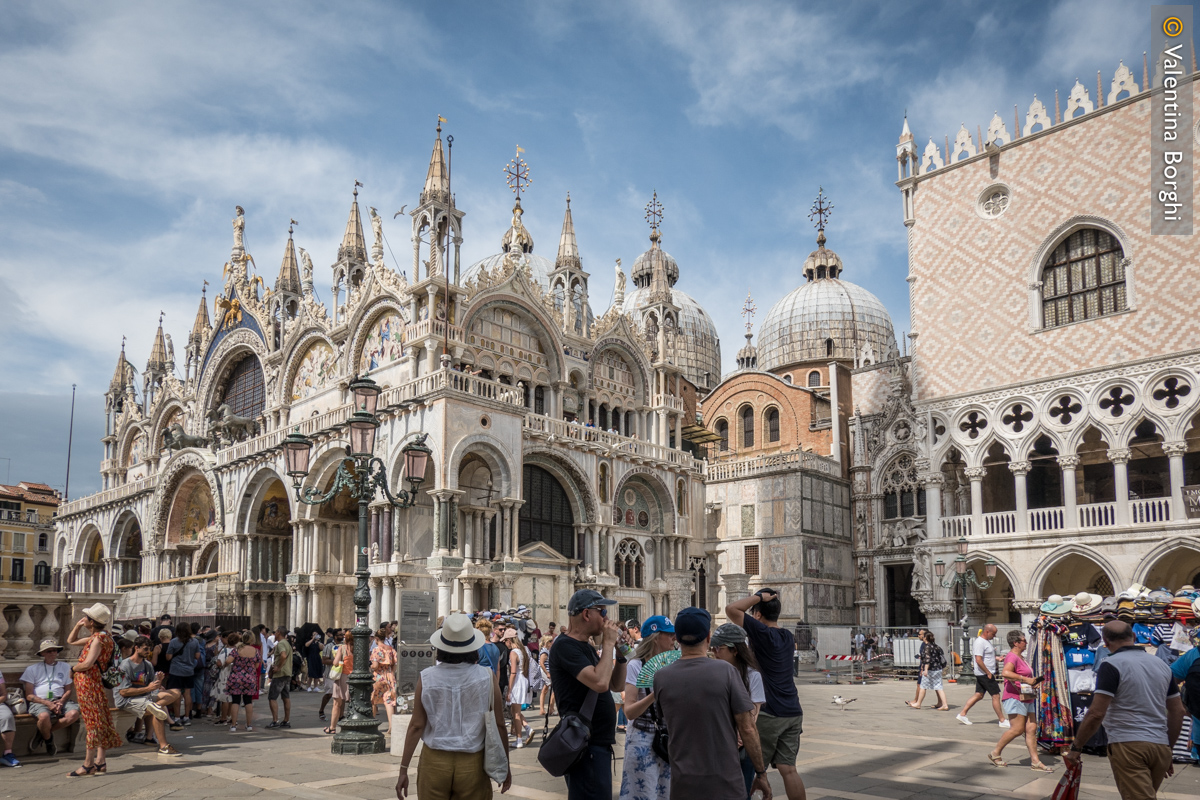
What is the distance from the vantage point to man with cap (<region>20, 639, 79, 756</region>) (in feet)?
36.0

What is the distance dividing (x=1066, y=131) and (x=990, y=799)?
25542 millimetres

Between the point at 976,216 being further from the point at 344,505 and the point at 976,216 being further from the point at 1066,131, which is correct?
the point at 344,505

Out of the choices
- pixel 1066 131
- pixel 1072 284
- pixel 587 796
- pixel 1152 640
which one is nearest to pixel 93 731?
pixel 587 796

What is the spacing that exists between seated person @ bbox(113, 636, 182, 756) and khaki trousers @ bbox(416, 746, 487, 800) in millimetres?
7337

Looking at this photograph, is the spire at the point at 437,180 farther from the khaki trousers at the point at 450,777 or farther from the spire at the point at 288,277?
the khaki trousers at the point at 450,777

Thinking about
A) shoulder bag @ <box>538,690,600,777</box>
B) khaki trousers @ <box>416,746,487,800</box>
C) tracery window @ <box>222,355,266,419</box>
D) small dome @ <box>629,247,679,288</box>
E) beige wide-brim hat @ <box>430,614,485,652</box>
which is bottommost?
khaki trousers @ <box>416,746,487,800</box>

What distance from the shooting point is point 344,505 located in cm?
2977

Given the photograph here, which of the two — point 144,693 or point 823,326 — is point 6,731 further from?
point 823,326

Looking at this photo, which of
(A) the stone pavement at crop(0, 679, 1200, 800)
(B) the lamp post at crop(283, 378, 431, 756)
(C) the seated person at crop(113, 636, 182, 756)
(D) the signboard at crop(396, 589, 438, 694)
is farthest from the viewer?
(D) the signboard at crop(396, 589, 438, 694)

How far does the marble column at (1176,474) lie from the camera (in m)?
26.0

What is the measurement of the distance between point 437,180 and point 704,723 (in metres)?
24.9

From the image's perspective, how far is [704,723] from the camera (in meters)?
5.14

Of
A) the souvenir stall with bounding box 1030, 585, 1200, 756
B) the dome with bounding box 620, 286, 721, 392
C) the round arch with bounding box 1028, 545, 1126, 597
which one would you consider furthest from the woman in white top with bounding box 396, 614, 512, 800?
the dome with bounding box 620, 286, 721, 392

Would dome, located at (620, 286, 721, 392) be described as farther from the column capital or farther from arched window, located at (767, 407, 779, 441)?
the column capital
